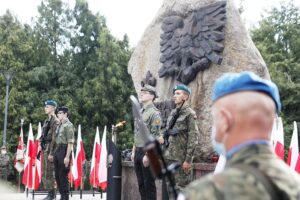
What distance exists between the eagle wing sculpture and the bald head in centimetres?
555

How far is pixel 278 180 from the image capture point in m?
1.41

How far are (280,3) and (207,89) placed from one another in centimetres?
1849

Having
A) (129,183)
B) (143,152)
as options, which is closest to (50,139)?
(129,183)

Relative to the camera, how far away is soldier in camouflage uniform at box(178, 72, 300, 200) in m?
1.37

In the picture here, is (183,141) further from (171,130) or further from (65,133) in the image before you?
(65,133)

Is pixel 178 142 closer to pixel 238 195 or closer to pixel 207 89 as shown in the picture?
pixel 207 89

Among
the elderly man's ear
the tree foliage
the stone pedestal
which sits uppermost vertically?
the tree foliage

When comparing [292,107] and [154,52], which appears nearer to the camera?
[154,52]

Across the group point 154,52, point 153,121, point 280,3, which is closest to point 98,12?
point 280,3

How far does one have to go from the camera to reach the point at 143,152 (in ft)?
20.9

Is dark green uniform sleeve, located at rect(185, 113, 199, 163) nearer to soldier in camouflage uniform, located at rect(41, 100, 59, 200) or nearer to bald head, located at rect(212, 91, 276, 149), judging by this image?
soldier in camouflage uniform, located at rect(41, 100, 59, 200)

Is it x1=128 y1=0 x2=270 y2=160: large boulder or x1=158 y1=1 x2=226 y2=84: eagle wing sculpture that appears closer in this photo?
x1=128 y1=0 x2=270 y2=160: large boulder

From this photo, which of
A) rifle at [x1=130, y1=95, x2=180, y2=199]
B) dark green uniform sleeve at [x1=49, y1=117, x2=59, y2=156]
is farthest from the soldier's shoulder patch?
rifle at [x1=130, y1=95, x2=180, y2=199]

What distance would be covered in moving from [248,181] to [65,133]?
7.04 metres
